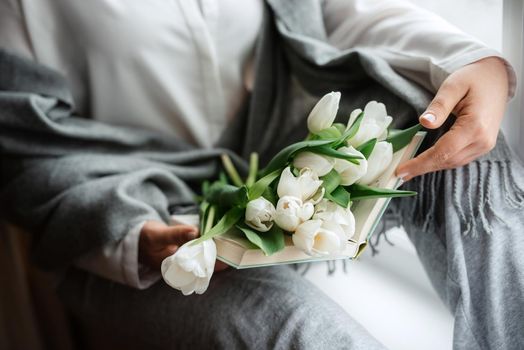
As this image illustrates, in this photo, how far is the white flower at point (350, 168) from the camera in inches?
20.3

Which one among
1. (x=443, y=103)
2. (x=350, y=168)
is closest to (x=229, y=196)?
(x=350, y=168)

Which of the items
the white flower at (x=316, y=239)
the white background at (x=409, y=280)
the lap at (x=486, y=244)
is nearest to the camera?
the white flower at (x=316, y=239)

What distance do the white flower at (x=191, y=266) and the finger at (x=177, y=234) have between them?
0.33ft

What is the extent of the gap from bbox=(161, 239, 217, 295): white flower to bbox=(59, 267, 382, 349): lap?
0.15 metres

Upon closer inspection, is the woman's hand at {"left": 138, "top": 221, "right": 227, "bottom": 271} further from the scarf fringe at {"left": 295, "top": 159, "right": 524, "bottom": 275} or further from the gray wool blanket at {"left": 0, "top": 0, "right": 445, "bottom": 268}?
the scarf fringe at {"left": 295, "top": 159, "right": 524, "bottom": 275}

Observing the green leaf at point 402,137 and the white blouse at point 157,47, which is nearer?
the green leaf at point 402,137

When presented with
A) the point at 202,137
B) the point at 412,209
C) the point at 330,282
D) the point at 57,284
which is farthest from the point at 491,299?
the point at 57,284

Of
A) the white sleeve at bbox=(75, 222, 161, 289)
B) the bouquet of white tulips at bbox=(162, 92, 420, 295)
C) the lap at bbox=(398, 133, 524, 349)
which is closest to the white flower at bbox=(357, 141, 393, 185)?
the bouquet of white tulips at bbox=(162, 92, 420, 295)

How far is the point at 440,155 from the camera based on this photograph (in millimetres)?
551

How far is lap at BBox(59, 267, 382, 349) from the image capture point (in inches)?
23.1

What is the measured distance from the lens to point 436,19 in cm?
69

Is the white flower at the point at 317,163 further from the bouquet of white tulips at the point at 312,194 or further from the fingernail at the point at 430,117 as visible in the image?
the fingernail at the point at 430,117

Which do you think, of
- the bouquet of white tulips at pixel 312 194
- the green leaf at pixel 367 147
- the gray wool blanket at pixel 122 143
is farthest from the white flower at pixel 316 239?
the gray wool blanket at pixel 122 143

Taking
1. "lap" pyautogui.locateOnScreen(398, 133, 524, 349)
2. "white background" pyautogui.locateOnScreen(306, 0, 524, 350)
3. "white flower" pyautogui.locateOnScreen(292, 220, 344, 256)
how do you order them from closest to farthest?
"white flower" pyautogui.locateOnScreen(292, 220, 344, 256)
"lap" pyautogui.locateOnScreen(398, 133, 524, 349)
"white background" pyautogui.locateOnScreen(306, 0, 524, 350)
